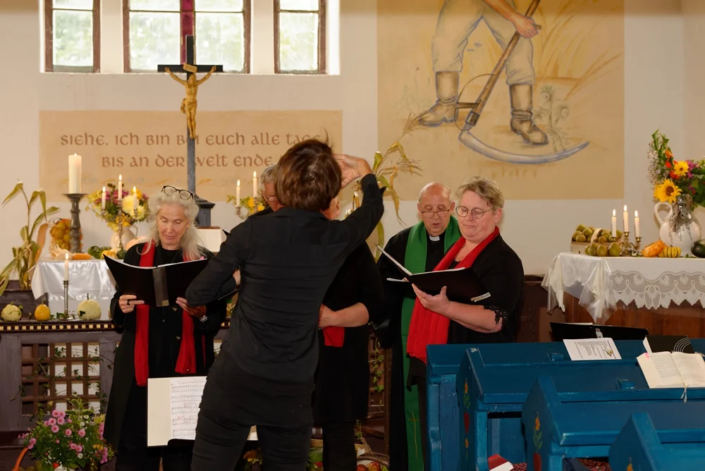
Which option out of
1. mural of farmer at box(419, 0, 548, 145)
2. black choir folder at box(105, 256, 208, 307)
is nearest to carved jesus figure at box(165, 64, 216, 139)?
mural of farmer at box(419, 0, 548, 145)

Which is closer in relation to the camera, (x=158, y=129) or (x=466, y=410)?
(x=466, y=410)

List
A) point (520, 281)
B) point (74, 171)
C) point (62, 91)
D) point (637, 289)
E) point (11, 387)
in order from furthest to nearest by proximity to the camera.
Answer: point (62, 91), point (74, 171), point (637, 289), point (11, 387), point (520, 281)

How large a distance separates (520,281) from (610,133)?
4688mm

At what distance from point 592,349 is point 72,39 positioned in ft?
19.4

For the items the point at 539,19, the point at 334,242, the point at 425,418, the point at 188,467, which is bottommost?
the point at 188,467

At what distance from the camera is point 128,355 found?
9.99ft

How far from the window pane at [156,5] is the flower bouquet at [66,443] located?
4456mm

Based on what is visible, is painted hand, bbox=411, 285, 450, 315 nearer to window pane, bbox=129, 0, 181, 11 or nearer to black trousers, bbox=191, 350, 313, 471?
black trousers, bbox=191, 350, 313, 471

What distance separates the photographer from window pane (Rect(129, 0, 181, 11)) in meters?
7.28

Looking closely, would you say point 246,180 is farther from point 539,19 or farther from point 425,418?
point 425,418

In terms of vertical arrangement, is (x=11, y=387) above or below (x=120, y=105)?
below

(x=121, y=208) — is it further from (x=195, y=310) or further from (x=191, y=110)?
(x=195, y=310)

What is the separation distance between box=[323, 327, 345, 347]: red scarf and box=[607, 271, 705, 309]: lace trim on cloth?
2060 mm

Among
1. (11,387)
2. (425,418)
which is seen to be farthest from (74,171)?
(425,418)
